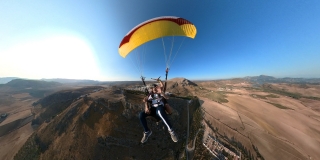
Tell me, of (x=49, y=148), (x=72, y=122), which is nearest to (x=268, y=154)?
(x=72, y=122)

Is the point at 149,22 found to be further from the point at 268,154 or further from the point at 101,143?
the point at 268,154

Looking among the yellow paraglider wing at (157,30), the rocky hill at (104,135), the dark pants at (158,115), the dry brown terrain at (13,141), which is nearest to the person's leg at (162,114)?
the dark pants at (158,115)

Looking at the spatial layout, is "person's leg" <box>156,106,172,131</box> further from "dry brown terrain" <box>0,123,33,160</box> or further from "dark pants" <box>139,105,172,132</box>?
"dry brown terrain" <box>0,123,33,160</box>

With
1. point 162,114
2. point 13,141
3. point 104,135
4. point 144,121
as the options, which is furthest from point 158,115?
point 13,141

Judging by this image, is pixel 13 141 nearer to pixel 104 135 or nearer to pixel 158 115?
pixel 104 135

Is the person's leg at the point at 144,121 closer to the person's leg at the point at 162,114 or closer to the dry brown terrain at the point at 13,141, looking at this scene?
the person's leg at the point at 162,114
